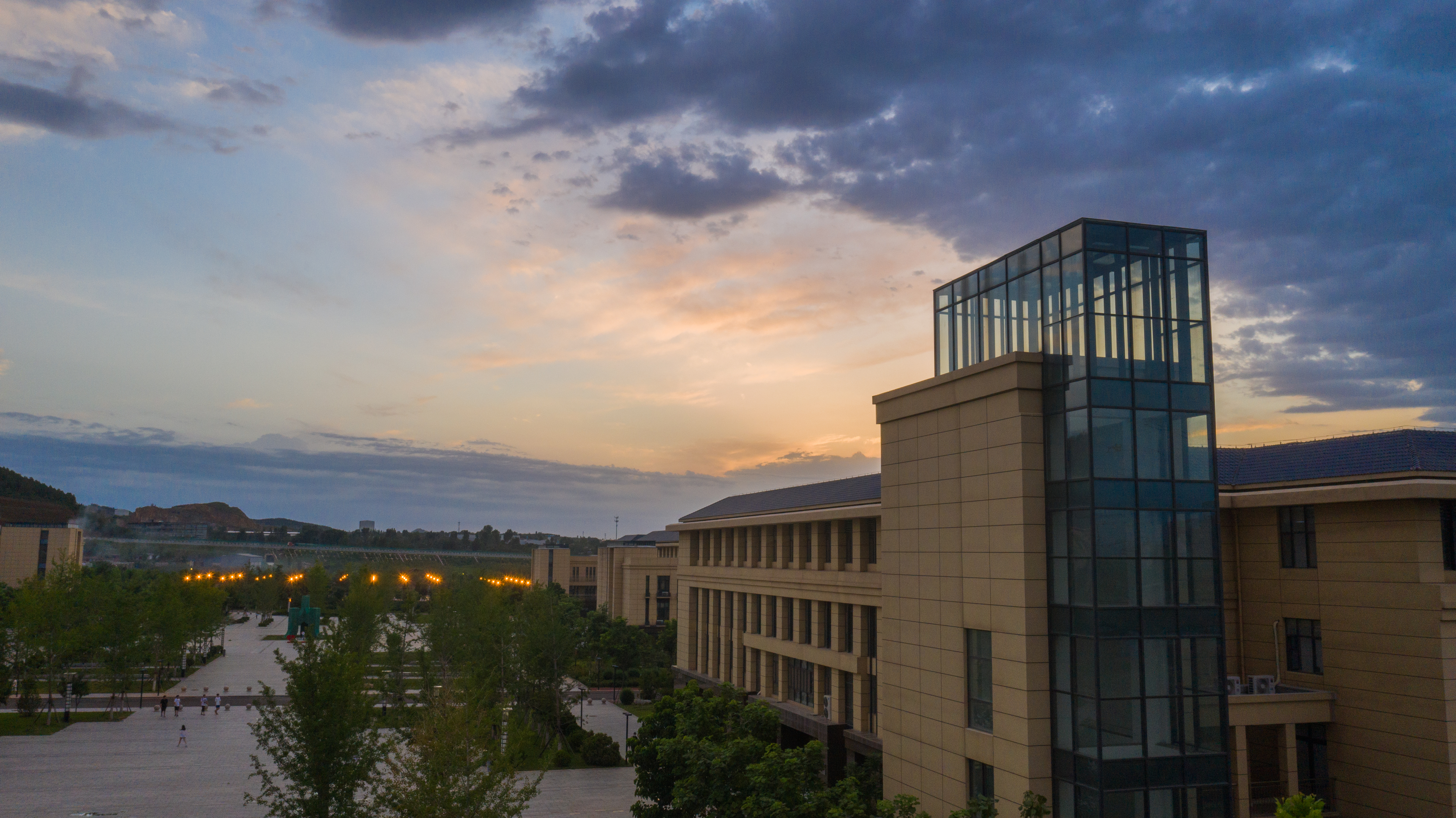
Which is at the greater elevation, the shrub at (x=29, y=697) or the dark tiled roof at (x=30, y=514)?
the dark tiled roof at (x=30, y=514)

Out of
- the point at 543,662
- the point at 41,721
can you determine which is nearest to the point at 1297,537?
the point at 543,662

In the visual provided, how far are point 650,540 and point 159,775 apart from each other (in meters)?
95.1

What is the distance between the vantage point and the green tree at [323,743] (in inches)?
1093

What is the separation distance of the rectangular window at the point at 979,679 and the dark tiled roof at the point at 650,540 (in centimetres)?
9305

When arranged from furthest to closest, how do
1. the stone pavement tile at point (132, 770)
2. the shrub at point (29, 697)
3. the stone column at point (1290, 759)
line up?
the shrub at point (29, 697)
the stone pavement tile at point (132, 770)
the stone column at point (1290, 759)

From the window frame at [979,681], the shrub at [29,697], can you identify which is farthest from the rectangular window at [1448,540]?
the shrub at [29,697]

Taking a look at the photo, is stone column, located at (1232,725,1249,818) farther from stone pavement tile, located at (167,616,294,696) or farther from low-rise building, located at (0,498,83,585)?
low-rise building, located at (0,498,83,585)

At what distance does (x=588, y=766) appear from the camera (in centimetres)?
5194

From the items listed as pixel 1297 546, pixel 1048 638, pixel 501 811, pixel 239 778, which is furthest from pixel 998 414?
pixel 239 778

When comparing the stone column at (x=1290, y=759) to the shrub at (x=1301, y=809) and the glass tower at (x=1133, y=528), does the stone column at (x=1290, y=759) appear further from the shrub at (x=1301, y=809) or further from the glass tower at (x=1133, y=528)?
the shrub at (x=1301, y=809)

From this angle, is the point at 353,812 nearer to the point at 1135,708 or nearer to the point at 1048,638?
the point at 1048,638

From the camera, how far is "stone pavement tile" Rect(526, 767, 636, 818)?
41.4m

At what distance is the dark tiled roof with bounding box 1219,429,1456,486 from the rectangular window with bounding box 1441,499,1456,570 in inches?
61.8

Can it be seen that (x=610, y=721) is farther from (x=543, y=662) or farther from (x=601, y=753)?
(x=601, y=753)
